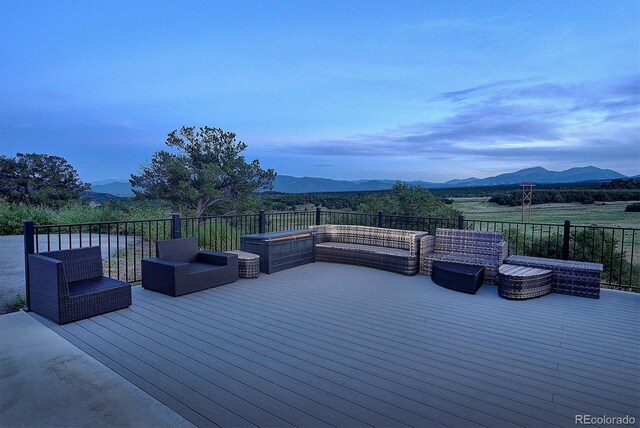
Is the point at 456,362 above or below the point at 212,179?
below

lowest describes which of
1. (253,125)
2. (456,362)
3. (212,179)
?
(456,362)

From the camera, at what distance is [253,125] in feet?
45.6

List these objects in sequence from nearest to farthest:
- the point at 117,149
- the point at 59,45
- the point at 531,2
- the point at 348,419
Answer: the point at 348,419 < the point at 531,2 < the point at 59,45 < the point at 117,149

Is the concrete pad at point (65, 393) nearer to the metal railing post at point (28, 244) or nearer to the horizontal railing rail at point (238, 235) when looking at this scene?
the metal railing post at point (28, 244)

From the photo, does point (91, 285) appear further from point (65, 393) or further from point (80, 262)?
point (65, 393)

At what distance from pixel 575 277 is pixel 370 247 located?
2.96 meters

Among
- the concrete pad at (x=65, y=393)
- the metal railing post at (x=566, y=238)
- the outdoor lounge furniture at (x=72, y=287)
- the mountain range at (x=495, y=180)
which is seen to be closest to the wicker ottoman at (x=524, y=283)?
the metal railing post at (x=566, y=238)

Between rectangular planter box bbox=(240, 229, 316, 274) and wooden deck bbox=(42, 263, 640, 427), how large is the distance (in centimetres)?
112

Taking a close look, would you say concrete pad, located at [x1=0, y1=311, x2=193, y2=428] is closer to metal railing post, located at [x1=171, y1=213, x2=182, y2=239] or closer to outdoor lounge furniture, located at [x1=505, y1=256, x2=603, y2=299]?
Result: metal railing post, located at [x1=171, y1=213, x2=182, y2=239]

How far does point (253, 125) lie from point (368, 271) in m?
9.91

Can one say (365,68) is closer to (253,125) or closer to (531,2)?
(531,2)

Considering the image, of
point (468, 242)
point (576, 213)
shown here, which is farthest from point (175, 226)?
point (576, 213)

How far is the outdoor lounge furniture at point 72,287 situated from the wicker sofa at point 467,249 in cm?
418

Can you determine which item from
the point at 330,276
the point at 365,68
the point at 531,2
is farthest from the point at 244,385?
the point at 365,68
